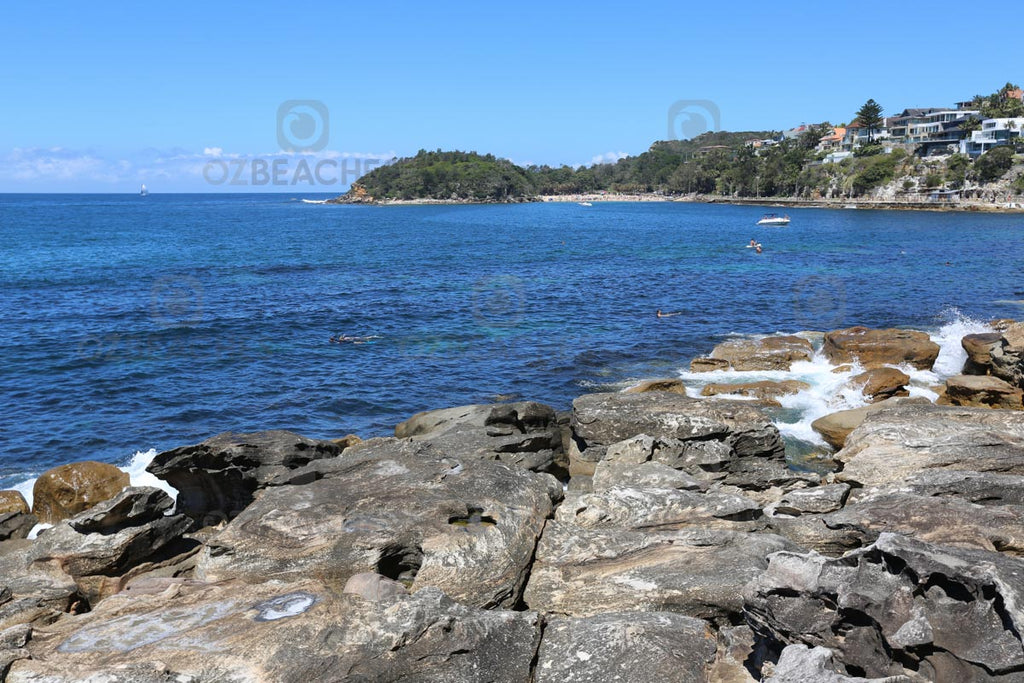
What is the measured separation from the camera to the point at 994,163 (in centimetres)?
16138

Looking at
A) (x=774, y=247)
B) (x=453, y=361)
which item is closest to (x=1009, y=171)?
(x=774, y=247)

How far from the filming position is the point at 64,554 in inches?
498

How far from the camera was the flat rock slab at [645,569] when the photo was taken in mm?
10234

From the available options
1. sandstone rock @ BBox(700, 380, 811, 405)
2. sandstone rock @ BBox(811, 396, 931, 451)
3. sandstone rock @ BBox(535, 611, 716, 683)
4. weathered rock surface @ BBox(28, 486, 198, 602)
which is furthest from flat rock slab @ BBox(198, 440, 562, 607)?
sandstone rock @ BBox(700, 380, 811, 405)

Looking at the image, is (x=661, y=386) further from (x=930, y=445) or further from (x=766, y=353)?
(x=930, y=445)

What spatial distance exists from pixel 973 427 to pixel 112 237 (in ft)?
384

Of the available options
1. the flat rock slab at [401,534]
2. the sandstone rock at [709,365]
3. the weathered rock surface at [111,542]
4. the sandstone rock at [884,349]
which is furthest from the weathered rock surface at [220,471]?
the sandstone rock at [884,349]

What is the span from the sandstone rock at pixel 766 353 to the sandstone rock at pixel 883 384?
15.8 feet

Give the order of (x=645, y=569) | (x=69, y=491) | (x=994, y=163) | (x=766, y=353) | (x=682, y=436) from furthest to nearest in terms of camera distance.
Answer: (x=994, y=163) → (x=766, y=353) → (x=69, y=491) → (x=682, y=436) → (x=645, y=569)

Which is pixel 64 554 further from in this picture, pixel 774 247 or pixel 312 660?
pixel 774 247

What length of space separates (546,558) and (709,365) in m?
22.7

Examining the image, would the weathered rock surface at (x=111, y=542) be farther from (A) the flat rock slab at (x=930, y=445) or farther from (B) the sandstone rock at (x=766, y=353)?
(B) the sandstone rock at (x=766, y=353)

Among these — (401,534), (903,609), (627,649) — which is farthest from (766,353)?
(627,649)

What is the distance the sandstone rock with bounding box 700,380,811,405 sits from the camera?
28.0 metres
